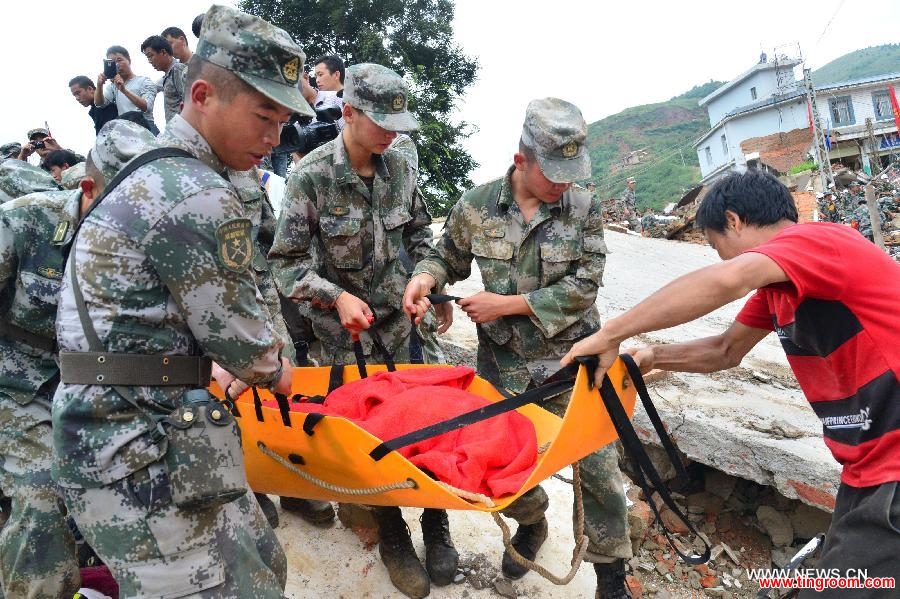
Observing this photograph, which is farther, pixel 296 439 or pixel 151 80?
pixel 151 80

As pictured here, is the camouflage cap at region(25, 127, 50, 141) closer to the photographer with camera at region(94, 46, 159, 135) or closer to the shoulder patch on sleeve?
the photographer with camera at region(94, 46, 159, 135)

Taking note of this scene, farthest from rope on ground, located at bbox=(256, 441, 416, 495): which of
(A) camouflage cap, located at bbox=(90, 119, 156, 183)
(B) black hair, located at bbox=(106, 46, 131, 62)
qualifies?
(B) black hair, located at bbox=(106, 46, 131, 62)

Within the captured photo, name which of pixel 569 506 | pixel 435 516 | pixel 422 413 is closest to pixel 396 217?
pixel 422 413

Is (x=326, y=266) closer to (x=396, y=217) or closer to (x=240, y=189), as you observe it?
(x=396, y=217)

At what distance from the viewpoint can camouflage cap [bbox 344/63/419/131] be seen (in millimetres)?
2975

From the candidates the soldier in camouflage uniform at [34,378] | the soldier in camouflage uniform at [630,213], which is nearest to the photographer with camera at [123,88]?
the soldier in camouflage uniform at [34,378]

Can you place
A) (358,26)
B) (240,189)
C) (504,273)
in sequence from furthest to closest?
(358,26), (240,189), (504,273)

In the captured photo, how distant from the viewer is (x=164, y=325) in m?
1.72

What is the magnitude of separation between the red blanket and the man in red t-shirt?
478 mm

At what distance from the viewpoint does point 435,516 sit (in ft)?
10.2

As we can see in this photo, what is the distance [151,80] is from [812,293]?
22.1 ft

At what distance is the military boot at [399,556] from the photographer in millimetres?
2934

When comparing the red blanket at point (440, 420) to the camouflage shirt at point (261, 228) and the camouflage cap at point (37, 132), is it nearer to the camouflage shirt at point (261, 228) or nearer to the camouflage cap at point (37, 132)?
the camouflage shirt at point (261, 228)

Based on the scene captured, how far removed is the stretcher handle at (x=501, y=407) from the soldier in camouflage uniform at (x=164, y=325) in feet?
2.18
